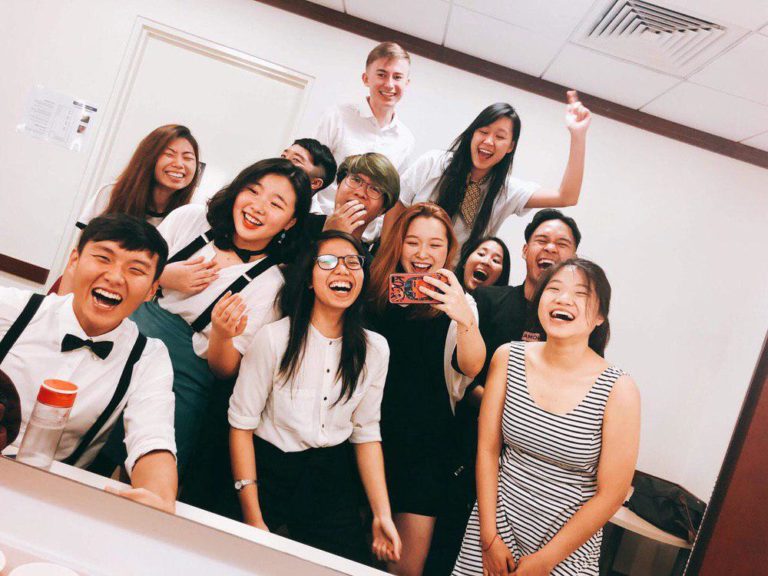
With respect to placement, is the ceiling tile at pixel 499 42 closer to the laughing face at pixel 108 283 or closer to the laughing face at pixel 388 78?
the laughing face at pixel 388 78

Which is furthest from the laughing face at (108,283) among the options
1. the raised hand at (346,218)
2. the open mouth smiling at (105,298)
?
the raised hand at (346,218)

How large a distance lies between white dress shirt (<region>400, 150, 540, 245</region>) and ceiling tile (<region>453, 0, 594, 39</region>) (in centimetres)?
34

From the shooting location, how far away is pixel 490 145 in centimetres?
132

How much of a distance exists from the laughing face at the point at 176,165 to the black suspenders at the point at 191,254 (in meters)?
0.15

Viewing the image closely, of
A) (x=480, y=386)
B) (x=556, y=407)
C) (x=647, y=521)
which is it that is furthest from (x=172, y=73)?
(x=647, y=521)

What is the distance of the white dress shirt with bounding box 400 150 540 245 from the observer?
1.31 m

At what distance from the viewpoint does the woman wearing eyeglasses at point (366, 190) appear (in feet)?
4.29

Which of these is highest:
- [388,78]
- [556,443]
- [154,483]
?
[388,78]

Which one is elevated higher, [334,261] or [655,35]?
[655,35]

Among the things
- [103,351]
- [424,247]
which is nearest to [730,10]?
[424,247]

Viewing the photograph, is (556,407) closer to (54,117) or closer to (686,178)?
(686,178)

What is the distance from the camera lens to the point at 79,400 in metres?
1.23

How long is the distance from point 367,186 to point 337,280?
0.80 ft

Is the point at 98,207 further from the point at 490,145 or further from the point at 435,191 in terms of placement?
the point at 490,145
